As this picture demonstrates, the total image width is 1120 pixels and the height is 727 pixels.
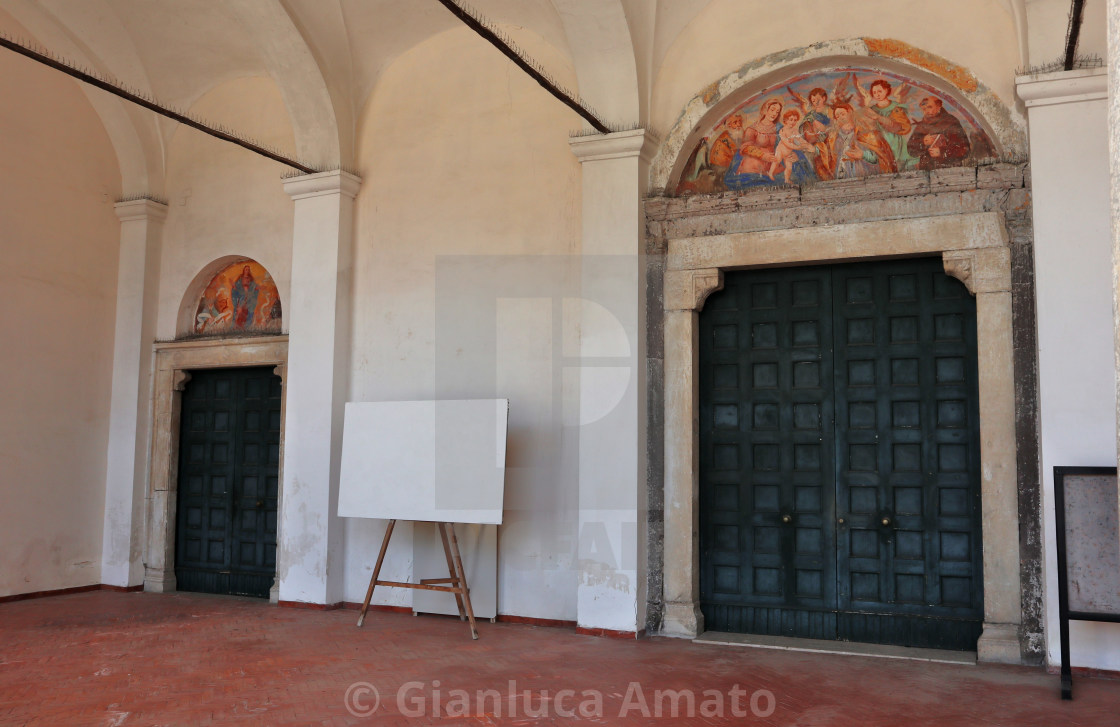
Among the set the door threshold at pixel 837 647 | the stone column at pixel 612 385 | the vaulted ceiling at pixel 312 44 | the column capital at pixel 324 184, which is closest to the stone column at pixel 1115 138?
the door threshold at pixel 837 647

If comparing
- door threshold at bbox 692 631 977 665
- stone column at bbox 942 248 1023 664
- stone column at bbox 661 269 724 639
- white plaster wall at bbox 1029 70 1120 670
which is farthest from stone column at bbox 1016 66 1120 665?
stone column at bbox 661 269 724 639

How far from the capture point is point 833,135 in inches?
287

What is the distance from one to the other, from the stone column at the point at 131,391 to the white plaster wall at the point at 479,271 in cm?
286

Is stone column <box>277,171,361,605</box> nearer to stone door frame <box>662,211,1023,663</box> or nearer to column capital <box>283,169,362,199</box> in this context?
column capital <box>283,169,362,199</box>

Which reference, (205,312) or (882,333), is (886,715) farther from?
(205,312)

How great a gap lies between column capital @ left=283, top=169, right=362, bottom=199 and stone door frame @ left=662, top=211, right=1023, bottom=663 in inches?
133

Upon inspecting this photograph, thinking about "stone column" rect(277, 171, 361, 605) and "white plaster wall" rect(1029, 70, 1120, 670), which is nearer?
"white plaster wall" rect(1029, 70, 1120, 670)

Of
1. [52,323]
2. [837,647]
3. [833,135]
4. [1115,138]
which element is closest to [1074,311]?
[833,135]

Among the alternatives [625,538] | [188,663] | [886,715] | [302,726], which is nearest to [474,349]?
[625,538]

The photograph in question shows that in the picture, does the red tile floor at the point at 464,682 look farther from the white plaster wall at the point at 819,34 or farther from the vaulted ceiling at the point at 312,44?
the vaulted ceiling at the point at 312,44

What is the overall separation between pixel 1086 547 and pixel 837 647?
6.52 ft

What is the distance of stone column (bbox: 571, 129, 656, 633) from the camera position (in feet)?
23.9

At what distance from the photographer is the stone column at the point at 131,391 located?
9961 mm

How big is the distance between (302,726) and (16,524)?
605cm
